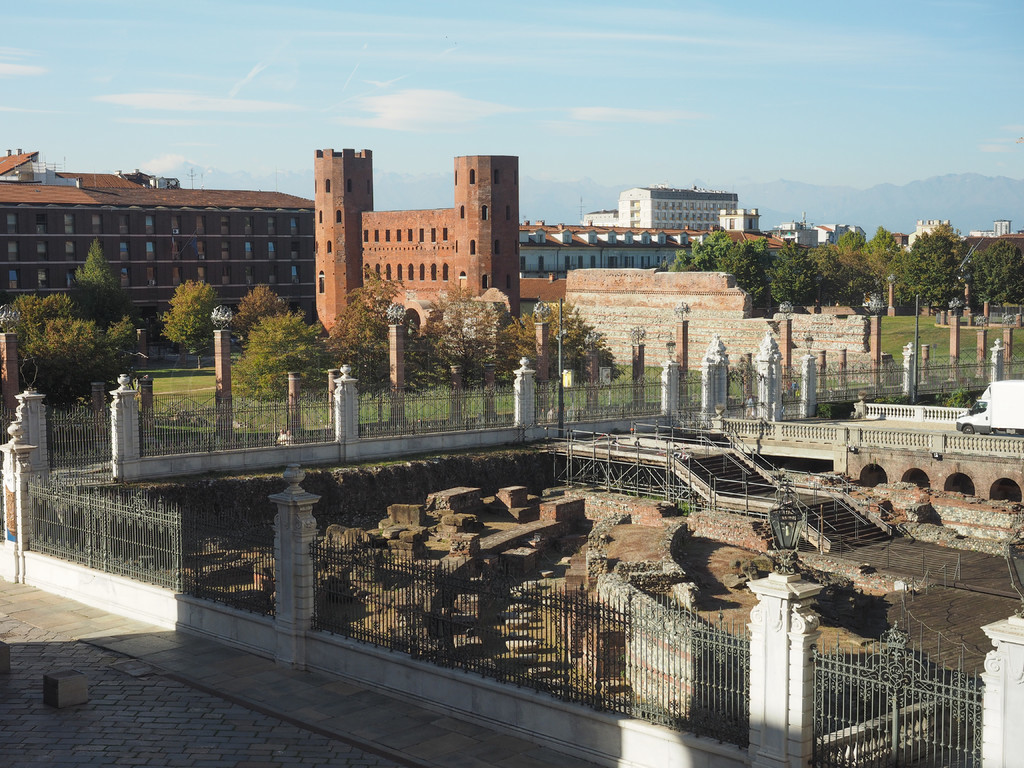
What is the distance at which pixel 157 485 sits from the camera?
26.3m

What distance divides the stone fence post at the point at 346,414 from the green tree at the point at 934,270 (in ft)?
170

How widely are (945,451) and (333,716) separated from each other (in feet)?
75.3

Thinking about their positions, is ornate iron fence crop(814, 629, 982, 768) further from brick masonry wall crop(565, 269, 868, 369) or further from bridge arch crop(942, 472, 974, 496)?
brick masonry wall crop(565, 269, 868, 369)

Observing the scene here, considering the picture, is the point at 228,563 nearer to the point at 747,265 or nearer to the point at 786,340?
the point at 786,340

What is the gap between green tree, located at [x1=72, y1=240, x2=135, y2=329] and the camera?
6800 centimetres

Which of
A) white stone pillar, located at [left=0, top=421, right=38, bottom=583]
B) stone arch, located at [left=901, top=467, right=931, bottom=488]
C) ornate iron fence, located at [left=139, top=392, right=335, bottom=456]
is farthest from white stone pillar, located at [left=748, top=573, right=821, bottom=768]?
stone arch, located at [left=901, top=467, right=931, bottom=488]

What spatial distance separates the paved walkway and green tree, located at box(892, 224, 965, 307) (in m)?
64.6

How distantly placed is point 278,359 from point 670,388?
54.2 feet

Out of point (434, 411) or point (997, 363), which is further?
point (997, 363)

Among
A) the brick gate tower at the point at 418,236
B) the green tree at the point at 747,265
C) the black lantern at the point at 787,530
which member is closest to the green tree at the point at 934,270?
the green tree at the point at 747,265

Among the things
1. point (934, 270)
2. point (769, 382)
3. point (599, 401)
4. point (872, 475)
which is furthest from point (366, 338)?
point (934, 270)

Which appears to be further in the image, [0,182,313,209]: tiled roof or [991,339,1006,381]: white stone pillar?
[0,182,313,209]: tiled roof

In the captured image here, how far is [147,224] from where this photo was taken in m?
80.6

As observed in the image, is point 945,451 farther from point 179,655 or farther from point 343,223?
point 343,223
